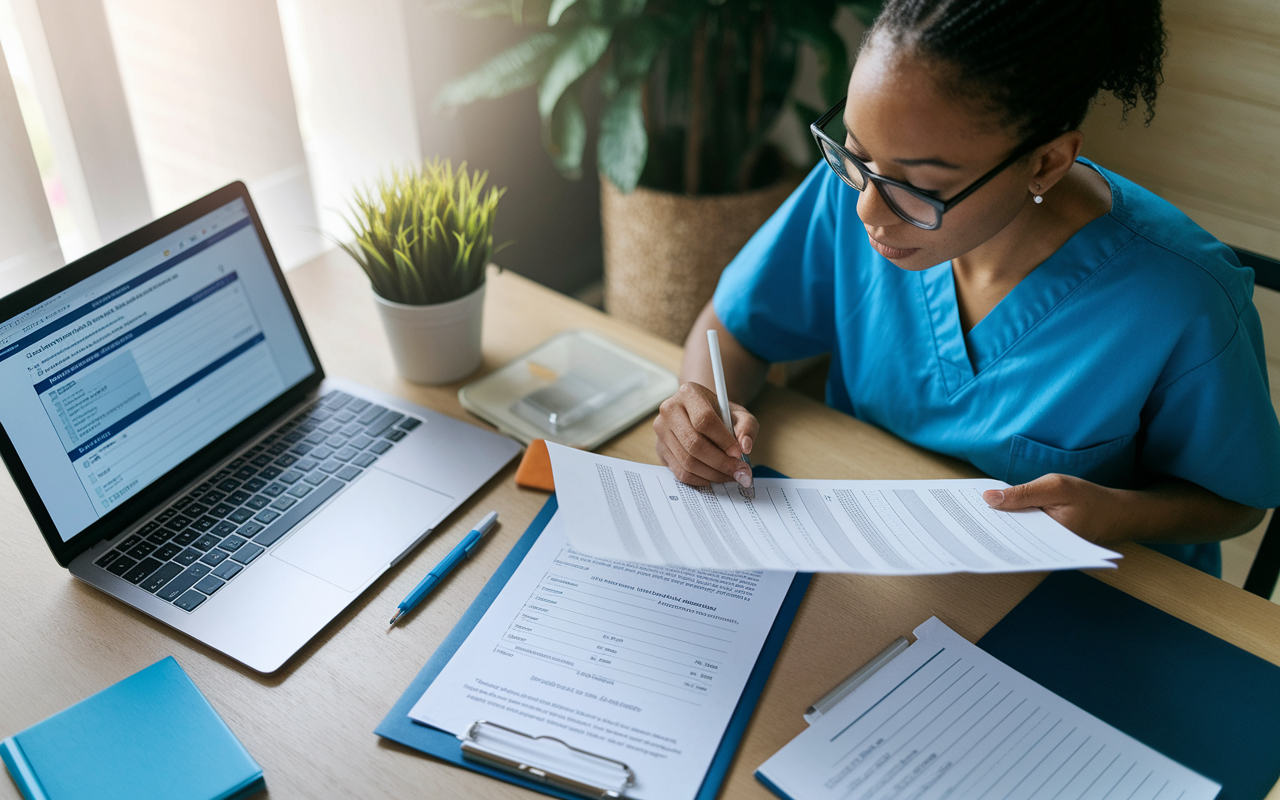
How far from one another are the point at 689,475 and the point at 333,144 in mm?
1067

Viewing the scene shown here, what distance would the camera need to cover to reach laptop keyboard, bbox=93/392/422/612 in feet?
2.64

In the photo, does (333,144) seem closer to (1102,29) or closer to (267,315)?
(267,315)

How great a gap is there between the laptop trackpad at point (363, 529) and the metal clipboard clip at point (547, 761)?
0.21 meters

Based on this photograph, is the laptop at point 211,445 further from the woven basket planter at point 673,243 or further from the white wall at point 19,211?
the woven basket planter at point 673,243

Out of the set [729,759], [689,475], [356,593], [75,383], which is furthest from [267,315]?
[729,759]

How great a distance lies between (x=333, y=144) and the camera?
5.12 ft

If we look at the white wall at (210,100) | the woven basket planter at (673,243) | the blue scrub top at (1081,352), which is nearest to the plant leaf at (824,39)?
the woven basket planter at (673,243)

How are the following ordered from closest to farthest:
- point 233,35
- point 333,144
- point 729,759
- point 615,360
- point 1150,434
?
point 729,759 < point 1150,434 < point 615,360 < point 233,35 < point 333,144

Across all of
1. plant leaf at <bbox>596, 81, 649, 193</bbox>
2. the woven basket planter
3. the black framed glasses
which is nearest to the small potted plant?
the black framed glasses

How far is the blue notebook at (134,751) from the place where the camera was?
62 cm

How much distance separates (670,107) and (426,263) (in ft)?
3.10

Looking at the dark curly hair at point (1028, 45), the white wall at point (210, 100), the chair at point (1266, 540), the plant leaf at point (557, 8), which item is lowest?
the chair at point (1266, 540)

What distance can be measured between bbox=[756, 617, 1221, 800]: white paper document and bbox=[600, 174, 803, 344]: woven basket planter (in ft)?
3.83

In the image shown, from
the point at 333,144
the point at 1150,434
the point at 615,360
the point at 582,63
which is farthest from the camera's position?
the point at 333,144
